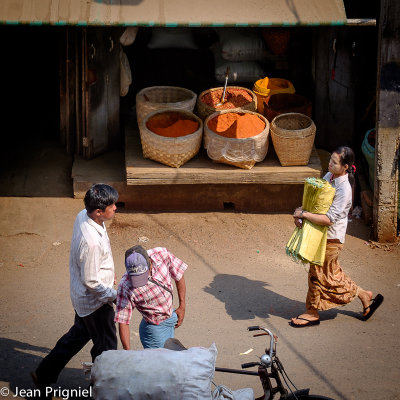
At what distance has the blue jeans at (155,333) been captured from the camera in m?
5.22

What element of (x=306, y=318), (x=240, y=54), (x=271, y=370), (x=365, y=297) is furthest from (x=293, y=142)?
(x=271, y=370)

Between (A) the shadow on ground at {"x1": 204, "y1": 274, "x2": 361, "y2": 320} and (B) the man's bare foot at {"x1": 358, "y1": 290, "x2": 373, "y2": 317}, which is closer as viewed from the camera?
(B) the man's bare foot at {"x1": 358, "y1": 290, "x2": 373, "y2": 317}

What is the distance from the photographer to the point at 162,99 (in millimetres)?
9461

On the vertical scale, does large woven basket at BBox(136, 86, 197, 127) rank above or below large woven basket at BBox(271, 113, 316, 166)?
above

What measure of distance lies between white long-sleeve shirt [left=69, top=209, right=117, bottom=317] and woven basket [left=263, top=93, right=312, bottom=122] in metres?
4.48

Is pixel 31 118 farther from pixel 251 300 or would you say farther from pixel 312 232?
pixel 312 232

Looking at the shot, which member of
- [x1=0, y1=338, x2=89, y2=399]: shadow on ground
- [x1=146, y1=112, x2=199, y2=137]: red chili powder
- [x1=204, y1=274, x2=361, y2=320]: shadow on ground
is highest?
[x1=146, y1=112, x2=199, y2=137]: red chili powder

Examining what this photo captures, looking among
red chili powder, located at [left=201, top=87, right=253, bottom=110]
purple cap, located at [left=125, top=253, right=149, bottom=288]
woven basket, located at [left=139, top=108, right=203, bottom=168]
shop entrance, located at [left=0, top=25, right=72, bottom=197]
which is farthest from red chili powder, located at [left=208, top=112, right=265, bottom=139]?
purple cap, located at [left=125, top=253, right=149, bottom=288]

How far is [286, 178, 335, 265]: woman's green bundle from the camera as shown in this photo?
20.6 ft

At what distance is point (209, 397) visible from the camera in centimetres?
407

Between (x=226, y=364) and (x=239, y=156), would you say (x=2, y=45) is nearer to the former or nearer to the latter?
(x=239, y=156)

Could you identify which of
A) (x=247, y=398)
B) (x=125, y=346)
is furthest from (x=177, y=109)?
(x=247, y=398)

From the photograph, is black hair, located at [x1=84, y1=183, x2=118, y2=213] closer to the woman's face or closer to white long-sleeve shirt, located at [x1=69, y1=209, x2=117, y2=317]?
white long-sleeve shirt, located at [x1=69, y1=209, x2=117, y2=317]

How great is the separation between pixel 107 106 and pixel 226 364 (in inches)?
170
